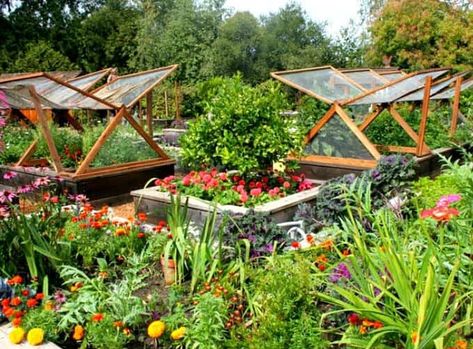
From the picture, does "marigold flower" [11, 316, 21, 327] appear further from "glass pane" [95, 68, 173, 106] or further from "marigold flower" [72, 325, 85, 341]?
"glass pane" [95, 68, 173, 106]

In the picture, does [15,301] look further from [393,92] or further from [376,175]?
[393,92]

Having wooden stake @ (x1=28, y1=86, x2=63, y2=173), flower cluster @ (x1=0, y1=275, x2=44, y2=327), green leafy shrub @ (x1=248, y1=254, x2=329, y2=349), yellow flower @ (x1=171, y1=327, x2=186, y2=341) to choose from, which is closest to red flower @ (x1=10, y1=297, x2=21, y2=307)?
flower cluster @ (x1=0, y1=275, x2=44, y2=327)

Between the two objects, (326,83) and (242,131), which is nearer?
(242,131)

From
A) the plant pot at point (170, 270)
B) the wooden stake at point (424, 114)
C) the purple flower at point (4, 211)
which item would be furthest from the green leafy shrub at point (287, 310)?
the wooden stake at point (424, 114)

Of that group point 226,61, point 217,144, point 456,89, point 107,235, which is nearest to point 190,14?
point 226,61

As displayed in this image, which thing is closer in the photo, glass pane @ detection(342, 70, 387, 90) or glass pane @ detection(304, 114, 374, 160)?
glass pane @ detection(304, 114, 374, 160)

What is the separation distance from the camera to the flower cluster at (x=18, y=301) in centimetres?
262

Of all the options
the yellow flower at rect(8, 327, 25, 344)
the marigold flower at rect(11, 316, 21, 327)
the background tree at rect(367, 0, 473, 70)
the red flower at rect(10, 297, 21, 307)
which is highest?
the background tree at rect(367, 0, 473, 70)

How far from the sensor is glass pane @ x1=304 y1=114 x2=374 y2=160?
21.3 feet

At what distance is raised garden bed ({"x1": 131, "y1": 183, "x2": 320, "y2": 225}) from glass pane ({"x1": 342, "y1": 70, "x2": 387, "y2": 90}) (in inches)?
108

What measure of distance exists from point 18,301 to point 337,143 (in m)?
5.02

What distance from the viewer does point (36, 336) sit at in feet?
8.06

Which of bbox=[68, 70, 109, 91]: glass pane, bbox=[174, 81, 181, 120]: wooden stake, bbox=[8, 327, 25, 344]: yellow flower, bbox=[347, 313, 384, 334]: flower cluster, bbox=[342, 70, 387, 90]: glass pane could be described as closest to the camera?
bbox=[347, 313, 384, 334]: flower cluster

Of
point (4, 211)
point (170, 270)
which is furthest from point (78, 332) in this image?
point (4, 211)
